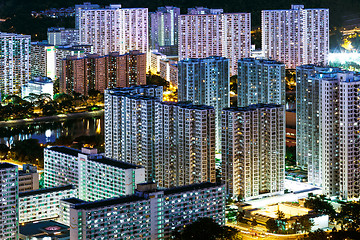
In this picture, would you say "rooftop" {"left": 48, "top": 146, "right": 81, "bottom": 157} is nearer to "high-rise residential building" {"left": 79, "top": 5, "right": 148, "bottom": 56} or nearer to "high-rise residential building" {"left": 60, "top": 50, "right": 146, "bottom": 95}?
"high-rise residential building" {"left": 60, "top": 50, "right": 146, "bottom": 95}

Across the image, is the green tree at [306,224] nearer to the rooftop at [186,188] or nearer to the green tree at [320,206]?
the green tree at [320,206]

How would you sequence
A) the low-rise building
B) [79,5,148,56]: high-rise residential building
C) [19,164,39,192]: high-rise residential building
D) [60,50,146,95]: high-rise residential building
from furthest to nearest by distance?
[79,5,148,56]: high-rise residential building < [60,50,146,95]: high-rise residential building < the low-rise building < [19,164,39,192]: high-rise residential building

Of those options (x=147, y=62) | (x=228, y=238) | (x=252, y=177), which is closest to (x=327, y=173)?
(x=252, y=177)

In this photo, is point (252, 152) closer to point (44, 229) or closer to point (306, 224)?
point (306, 224)

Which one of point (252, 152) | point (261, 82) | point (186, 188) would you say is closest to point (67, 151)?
point (252, 152)

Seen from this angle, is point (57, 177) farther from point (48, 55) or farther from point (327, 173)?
point (48, 55)

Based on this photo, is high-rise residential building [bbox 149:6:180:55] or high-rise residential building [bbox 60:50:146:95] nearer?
high-rise residential building [bbox 60:50:146:95]

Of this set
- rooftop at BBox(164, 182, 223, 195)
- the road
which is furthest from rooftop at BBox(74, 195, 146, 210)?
the road
